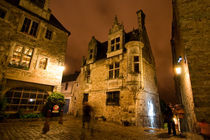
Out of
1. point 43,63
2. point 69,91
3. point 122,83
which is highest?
point 43,63

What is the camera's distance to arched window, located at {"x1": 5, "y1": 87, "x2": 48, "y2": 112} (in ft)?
29.3

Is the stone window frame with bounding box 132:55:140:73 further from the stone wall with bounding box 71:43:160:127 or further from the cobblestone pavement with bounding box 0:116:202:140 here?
the cobblestone pavement with bounding box 0:116:202:140

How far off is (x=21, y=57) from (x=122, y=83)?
10.1m

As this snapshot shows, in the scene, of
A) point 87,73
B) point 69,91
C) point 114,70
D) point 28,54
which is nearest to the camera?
point 28,54

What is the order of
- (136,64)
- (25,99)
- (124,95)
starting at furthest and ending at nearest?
(136,64) → (124,95) → (25,99)

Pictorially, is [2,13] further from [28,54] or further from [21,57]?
[21,57]

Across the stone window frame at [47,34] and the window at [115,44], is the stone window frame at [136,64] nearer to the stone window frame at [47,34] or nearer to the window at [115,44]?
the window at [115,44]

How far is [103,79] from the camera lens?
1406cm

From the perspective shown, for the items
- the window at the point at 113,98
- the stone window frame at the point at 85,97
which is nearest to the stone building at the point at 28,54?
the stone window frame at the point at 85,97

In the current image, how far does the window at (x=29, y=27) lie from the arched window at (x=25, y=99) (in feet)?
18.2

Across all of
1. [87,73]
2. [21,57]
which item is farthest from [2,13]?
[87,73]

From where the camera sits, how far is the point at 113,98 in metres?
12.5

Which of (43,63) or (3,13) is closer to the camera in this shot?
(3,13)

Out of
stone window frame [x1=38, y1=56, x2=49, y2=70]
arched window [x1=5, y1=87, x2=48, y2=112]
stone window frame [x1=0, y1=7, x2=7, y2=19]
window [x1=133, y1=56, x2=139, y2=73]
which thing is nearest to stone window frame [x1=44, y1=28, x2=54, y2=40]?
stone window frame [x1=38, y1=56, x2=49, y2=70]
